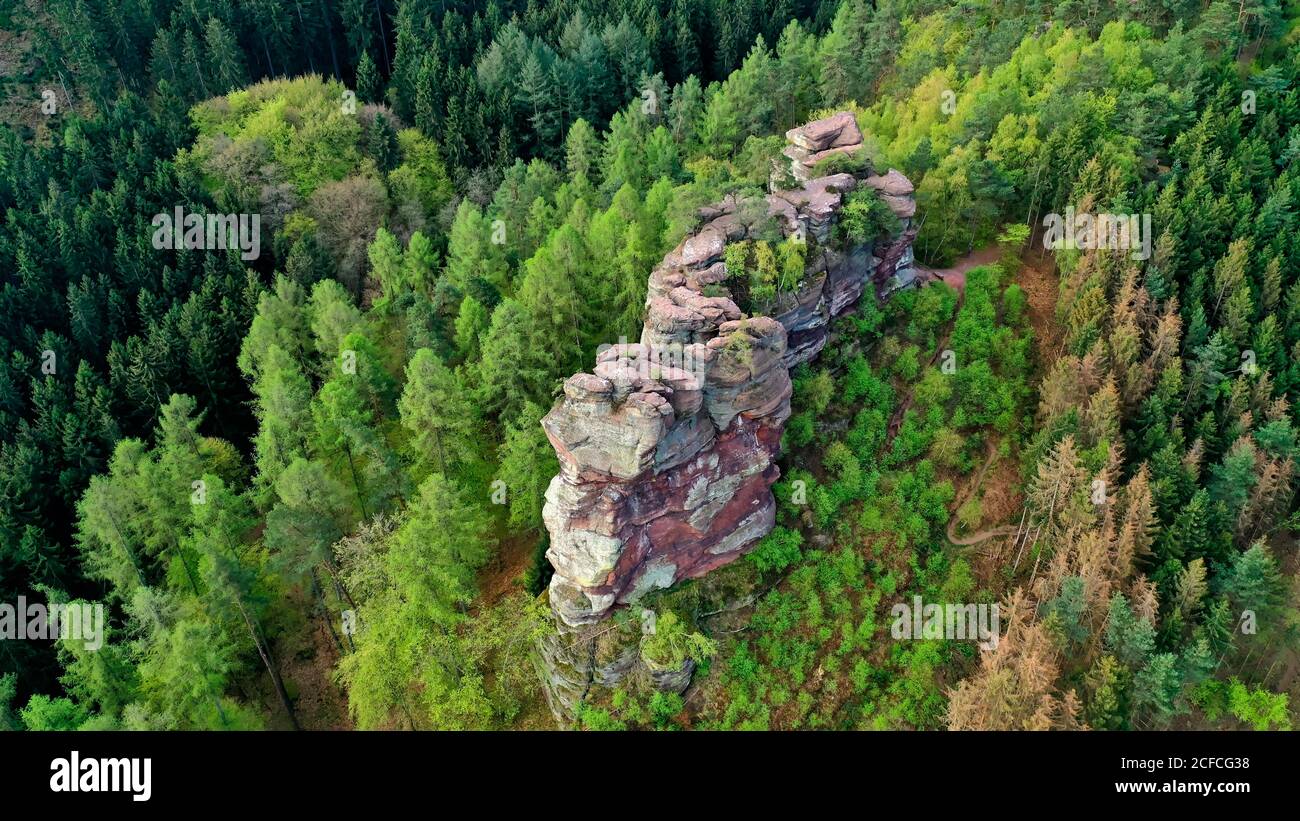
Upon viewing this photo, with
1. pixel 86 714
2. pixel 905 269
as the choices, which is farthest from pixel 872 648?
pixel 86 714

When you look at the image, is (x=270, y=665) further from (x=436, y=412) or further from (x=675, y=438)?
(x=675, y=438)

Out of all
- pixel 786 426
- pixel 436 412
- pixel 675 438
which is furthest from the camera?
pixel 436 412

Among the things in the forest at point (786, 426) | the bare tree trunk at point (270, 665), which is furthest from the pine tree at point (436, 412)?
the bare tree trunk at point (270, 665)

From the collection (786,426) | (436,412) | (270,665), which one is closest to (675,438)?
(786,426)

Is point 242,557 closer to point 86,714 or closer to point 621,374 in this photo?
point 86,714

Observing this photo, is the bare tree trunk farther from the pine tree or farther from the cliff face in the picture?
the cliff face

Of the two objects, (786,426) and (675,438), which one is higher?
(675,438)
